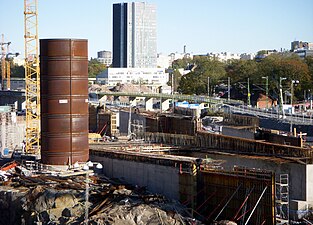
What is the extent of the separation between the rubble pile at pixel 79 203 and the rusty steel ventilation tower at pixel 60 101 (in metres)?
2.29

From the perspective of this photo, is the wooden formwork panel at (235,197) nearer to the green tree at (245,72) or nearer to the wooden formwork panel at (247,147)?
the wooden formwork panel at (247,147)

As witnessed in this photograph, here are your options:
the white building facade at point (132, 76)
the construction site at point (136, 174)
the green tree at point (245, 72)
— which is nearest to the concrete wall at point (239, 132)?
the construction site at point (136, 174)

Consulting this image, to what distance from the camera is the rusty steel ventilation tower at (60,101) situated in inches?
1634

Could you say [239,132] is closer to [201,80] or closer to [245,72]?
[245,72]

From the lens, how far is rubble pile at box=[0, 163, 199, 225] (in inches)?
1199

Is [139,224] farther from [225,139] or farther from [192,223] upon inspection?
[225,139]

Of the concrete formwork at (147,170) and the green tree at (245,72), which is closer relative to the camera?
the concrete formwork at (147,170)

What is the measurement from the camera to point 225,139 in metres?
45.0

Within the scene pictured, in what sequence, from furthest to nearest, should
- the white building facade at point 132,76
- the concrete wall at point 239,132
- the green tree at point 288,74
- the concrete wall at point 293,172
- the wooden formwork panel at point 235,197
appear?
1. the white building facade at point 132,76
2. the green tree at point 288,74
3. the concrete wall at point 239,132
4. the concrete wall at point 293,172
5. the wooden formwork panel at point 235,197

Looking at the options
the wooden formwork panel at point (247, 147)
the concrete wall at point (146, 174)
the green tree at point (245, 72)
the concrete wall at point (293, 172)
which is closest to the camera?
the concrete wall at point (293, 172)

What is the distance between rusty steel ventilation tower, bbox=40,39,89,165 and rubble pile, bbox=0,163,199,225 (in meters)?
2.29

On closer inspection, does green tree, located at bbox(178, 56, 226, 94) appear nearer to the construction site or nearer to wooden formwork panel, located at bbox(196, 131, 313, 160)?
the construction site

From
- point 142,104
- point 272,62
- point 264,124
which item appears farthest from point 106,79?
point 264,124

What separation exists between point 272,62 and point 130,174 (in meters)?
82.8
